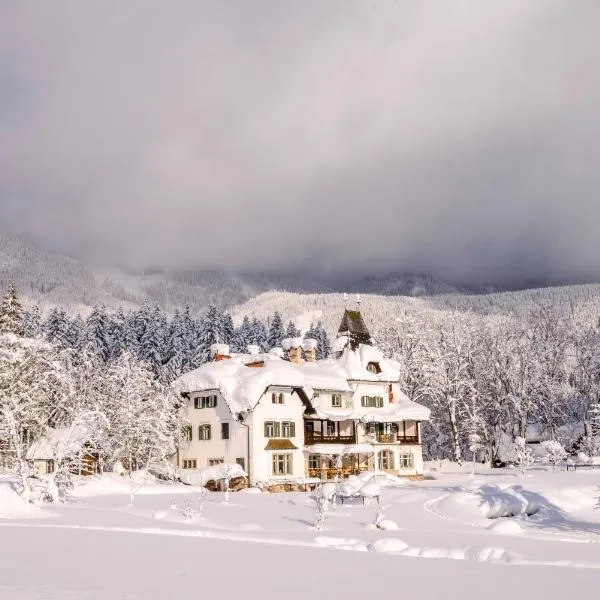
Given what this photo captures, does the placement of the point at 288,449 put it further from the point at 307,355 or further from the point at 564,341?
the point at 564,341

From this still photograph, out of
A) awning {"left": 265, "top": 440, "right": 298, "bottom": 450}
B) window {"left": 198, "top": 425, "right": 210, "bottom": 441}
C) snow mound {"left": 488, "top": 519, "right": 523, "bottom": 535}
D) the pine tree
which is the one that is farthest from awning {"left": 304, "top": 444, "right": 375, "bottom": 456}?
the pine tree

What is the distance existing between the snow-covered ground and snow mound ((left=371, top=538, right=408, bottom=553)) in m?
0.05

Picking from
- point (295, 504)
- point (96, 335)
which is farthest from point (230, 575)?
Answer: point (96, 335)

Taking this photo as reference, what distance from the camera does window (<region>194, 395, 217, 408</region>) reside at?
57.1 meters

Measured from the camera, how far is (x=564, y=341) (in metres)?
77.5

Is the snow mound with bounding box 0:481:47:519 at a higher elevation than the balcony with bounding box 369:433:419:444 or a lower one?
lower

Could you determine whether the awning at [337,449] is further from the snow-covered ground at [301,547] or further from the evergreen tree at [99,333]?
the evergreen tree at [99,333]

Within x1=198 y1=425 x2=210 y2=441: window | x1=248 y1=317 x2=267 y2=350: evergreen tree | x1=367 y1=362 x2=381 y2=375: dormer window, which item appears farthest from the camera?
x1=248 y1=317 x2=267 y2=350: evergreen tree

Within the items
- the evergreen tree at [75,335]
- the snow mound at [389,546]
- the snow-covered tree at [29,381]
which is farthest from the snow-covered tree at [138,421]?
the evergreen tree at [75,335]

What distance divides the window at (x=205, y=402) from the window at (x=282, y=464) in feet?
21.3

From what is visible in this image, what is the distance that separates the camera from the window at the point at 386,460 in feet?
202

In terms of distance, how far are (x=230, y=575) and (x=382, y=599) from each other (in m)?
4.04

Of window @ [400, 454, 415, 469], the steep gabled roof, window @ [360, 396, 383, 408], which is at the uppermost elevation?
the steep gabled roof

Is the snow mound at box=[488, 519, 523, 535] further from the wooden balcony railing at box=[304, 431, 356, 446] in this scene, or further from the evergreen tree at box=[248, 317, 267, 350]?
the evergreen tree at box=[248, 317, 267, 350]
